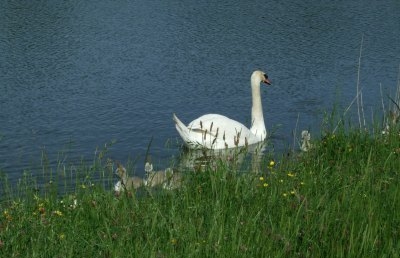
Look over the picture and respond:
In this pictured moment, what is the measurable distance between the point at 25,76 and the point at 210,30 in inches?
282

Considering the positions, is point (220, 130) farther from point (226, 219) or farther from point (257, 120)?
point (226, 219)

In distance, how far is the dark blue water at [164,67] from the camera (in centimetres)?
1335

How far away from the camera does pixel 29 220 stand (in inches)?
238

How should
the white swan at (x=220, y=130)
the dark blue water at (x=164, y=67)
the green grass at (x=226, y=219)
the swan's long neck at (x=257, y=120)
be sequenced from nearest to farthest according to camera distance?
the green grass at (x=226, y=219), the white swan at (x=220, y=130), the swan's long neck at (x=257, y=120), the dark blue water at (x=164, y=67)

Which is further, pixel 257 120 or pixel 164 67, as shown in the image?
pixel 164 67

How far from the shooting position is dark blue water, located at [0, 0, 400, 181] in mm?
13352

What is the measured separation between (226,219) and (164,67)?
513 inches

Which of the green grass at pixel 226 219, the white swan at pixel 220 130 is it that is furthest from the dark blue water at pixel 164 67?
the green grass at pixel 226 219

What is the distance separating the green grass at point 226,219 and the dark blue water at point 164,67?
308 cm

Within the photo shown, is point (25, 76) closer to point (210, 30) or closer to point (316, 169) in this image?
point (210, 30)

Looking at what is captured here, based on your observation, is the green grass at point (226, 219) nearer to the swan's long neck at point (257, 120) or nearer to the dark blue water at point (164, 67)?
the dark blue water at point (164, 67)

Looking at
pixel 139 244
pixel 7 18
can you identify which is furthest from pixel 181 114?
pixel 7 18

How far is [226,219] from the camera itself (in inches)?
231

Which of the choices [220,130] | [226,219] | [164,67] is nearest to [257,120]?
[220,130]
